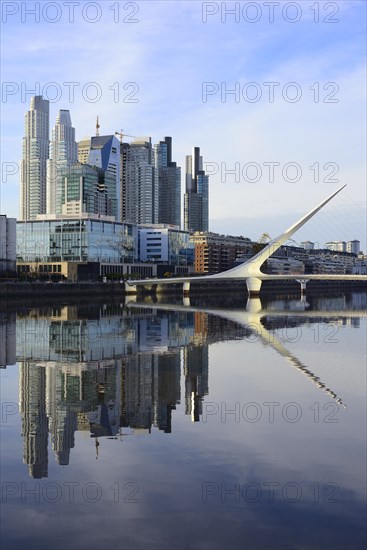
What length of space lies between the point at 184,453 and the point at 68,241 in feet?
252

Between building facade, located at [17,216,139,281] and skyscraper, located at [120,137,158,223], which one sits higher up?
skyscraper, located at [120,137,158,223]

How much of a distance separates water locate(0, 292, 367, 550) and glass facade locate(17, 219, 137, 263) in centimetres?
6739

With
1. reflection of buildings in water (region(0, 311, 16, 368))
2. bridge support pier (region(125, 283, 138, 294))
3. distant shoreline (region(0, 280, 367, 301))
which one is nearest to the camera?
→ reflection of buildings in water (region(0, 311, 16, 368))

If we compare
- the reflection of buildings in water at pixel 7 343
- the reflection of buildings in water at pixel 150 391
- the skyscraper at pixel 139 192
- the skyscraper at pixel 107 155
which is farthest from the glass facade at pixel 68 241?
the skyscraper at pixel 139 192

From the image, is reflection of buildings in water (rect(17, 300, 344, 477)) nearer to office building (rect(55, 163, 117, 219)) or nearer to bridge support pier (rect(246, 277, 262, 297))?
bridge support pier (rect(246, 277, 262, 297))

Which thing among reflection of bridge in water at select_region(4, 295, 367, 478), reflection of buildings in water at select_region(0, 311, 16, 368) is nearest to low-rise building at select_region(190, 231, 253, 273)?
reflection of buildings in water at select_region(0, 311, 16, 368)

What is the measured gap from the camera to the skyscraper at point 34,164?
613 feet

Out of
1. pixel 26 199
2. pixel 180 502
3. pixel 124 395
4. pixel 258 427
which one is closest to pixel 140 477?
pixel 180 502

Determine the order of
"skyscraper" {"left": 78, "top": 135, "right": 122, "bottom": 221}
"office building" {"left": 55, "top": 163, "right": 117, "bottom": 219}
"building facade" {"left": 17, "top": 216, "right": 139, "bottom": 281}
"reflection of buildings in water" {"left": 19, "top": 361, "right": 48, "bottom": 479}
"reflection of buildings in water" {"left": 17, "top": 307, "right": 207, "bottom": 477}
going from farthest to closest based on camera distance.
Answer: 1. "skyscraper" {"left": 78, "top": 135, "right": 122, "bottom": 221}
2. "office building" {"left": 55, "top": 163, "right": 117, "bottom": 219}
3. "building facade" {"left": 17, "top": 216, "right": 139, "bottom": 281}
4. "reflection of buildings in water" {"left": 17, "top": 307, "right": 207, "bottom": 477}
5. "reflection of buildings in water" {"left": 19, "top": 361, "right": 48, "bottom": 479}

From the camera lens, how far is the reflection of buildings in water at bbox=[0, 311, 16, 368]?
15507 mm

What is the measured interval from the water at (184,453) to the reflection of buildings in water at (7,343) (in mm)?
422

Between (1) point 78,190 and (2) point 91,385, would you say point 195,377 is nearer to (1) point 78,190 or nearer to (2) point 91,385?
(2) point 91,385

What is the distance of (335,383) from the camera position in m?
12.0

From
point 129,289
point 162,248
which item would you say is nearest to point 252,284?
point 129,289
